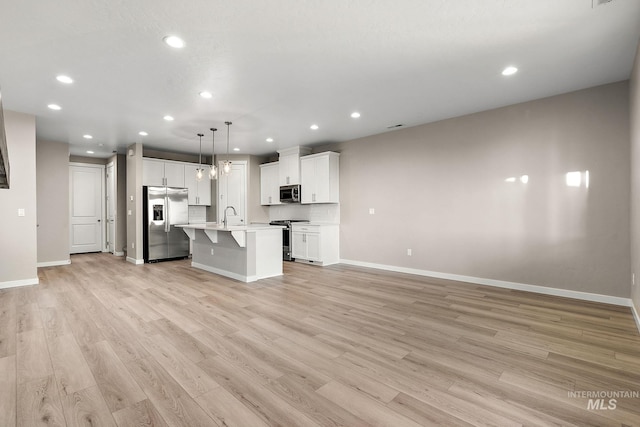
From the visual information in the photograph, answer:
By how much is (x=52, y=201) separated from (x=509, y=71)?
27.2ft

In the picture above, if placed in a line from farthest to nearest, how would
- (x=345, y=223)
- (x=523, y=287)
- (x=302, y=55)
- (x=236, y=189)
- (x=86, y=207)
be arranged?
(x=86, y=207) < (x=236, y=189) < (x=345, y=223) < (x=523, y=287) < (x=302, y=55)

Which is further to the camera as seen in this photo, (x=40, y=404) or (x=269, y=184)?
(x=269, y=184)

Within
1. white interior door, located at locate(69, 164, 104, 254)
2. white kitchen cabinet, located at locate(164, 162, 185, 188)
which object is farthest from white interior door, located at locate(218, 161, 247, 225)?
white interior door, located at locate(69, 164, 104, 254)

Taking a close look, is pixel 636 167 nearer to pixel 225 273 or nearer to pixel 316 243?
pixel 316 243

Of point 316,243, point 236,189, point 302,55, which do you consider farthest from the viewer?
point 236,189

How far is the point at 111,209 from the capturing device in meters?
8.15

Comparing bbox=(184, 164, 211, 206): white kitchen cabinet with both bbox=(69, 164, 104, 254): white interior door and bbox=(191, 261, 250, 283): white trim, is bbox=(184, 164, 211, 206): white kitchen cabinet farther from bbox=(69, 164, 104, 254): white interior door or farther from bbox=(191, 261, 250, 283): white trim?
bbox=(69, 164, 104, 254): white interior door

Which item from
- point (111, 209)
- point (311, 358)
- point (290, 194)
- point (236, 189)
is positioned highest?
point (236, 189)

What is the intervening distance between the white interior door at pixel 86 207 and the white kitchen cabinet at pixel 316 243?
568cm

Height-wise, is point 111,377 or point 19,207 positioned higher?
point 19,207

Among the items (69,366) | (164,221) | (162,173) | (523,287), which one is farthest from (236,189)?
(523,287)

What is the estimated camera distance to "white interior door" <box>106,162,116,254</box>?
25.8 feet

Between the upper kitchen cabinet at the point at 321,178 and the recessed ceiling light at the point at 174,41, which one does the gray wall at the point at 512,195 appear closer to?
the upper kitchen cabinet at the point at 321,178

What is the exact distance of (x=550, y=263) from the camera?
404cm
